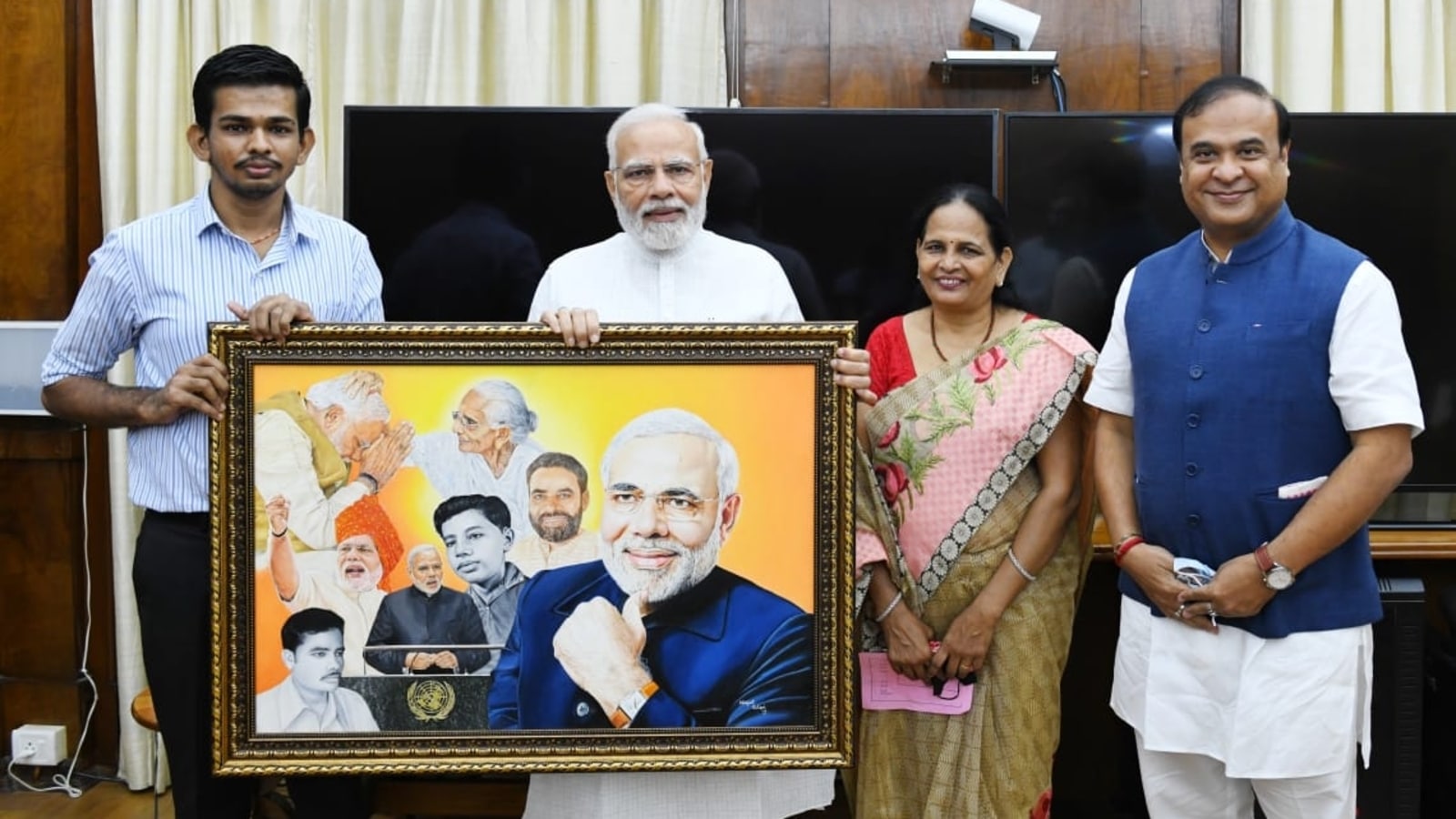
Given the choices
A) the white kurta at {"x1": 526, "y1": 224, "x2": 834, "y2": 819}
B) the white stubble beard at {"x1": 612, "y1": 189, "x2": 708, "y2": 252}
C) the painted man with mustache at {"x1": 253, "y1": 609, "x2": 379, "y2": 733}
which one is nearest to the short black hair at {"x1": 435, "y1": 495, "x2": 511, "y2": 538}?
the painted man with mustache at {"x1": 253, "y1": 609, "x2": 379, "y2": 733}

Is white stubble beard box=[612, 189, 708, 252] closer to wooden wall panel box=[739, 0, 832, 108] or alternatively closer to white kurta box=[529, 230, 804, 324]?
white kurta box=[529, 230, 804, 324]

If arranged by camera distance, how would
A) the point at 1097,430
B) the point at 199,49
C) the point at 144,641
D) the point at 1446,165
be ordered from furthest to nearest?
1. the point at 199,49
2. the point at 1446,165
3. the point at 1097,430
4. the point at 144,641

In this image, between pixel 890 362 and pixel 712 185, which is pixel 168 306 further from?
pixel 712 185

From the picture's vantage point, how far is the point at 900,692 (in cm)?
233

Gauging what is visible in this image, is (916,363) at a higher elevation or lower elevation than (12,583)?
higher

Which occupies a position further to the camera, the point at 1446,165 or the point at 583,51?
the point at 583,51

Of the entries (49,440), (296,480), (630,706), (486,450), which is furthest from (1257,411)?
(49,440)

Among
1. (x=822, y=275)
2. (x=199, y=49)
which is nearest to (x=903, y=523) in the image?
(x=822, y=275)

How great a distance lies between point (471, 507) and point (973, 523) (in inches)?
37.2

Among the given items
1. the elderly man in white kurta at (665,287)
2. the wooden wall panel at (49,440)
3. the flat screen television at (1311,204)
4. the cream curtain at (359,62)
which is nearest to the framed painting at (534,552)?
the elderly man in white kurta at (665,287)

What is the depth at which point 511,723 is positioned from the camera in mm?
1896

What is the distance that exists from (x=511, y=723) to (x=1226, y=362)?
50.9 inches

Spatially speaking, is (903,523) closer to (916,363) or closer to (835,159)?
(916,363)

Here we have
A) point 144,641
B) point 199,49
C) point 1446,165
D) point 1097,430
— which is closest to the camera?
point 144,641
